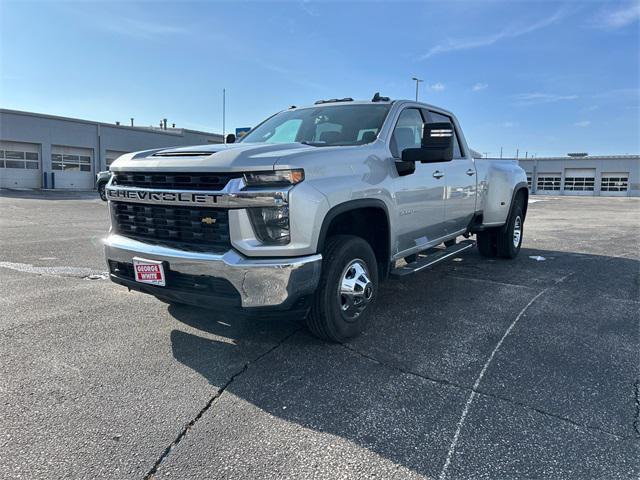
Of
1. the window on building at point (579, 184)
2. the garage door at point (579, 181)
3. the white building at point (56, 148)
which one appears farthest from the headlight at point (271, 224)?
the window on building at point (579, 184)

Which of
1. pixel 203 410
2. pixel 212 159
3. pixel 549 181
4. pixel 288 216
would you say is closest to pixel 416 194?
pixel 288 216

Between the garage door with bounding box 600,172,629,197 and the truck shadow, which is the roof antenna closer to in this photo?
the truck shadow

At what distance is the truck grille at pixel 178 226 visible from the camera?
10.1 ft

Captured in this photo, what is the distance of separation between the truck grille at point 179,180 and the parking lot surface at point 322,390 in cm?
126

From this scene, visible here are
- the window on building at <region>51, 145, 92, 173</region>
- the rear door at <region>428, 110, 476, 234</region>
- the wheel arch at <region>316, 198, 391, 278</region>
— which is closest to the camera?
the wheel arch at <region>316, 198, 391, 278</region>

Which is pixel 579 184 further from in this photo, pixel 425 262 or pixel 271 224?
pixel 271 224

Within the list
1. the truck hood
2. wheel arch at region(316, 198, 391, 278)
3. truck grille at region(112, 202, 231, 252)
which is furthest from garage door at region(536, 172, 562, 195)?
truck grille at region(112, 202, 231, 252)

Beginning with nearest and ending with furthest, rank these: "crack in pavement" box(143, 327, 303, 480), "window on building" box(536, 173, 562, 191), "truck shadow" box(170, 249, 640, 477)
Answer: "crack in pavement" box(143, 327, 303, 480) < "truck shadow" box(170, 249, 640, 477) < "window on building" box(536, 173, 562, 191)

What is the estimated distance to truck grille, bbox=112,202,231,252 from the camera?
307cm

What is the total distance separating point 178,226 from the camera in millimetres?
3268

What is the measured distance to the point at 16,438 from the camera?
2.40 metres

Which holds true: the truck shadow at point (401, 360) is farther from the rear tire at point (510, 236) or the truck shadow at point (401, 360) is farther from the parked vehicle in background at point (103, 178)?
the rear tire at point (510, 236)

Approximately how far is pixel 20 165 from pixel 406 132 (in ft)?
122

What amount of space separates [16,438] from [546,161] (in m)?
64.7
